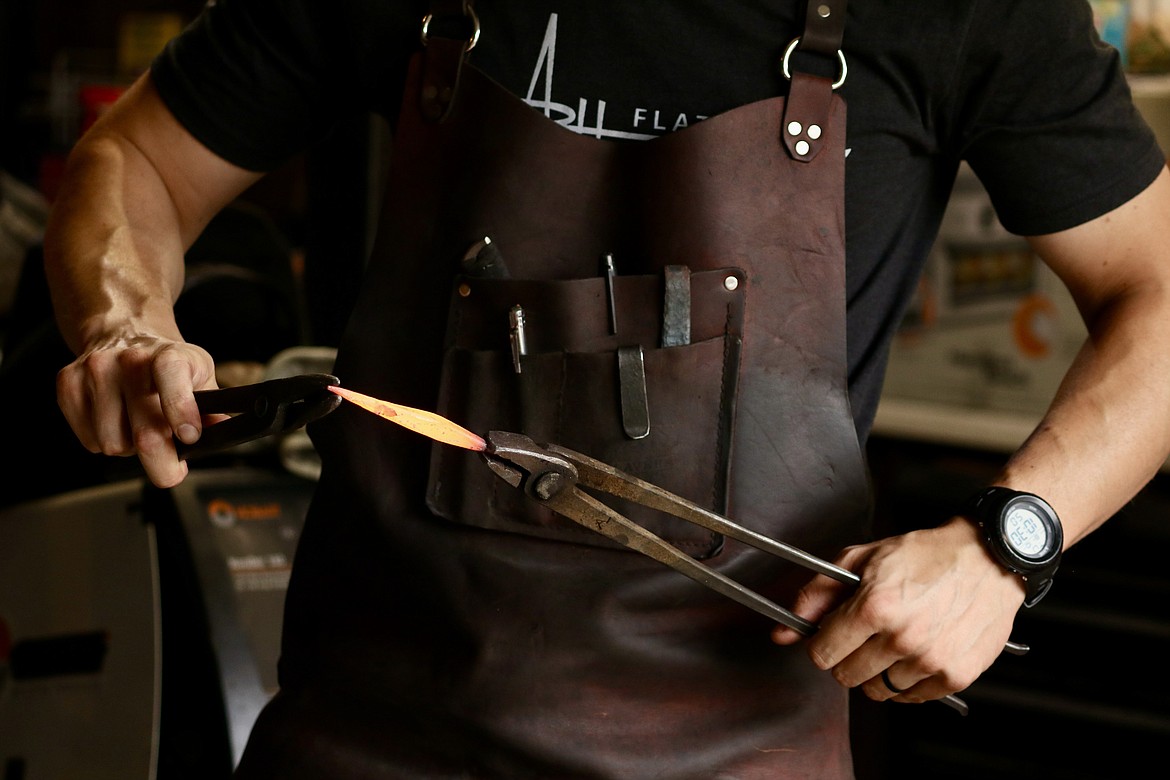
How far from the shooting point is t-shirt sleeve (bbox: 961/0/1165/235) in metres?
0.96

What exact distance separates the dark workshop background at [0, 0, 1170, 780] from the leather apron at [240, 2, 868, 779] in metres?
0.43

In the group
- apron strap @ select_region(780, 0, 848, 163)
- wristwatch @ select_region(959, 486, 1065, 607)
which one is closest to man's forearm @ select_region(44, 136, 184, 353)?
apron strap @ select_region(780, 0, 848, 163)

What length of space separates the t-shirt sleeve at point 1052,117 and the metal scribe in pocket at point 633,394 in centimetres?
36

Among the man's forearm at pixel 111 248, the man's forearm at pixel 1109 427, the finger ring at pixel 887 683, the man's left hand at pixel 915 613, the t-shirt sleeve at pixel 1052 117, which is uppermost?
the t-shirt sleeve at pixel 1052 117

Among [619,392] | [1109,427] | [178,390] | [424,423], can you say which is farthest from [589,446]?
[1109,427]

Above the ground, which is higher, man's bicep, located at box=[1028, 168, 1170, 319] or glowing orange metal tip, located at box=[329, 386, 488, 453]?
man's bicep, located at box=[1028, 168, 1170, 319]

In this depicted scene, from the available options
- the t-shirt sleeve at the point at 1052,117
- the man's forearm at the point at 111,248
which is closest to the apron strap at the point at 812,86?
the t-shirt sleeve at the point at 1052,117

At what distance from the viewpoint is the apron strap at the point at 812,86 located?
3.15 ft

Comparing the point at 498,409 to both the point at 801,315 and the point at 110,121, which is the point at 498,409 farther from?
the point at 110,121

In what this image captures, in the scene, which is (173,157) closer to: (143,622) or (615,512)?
(615,512)

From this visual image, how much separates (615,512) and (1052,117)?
19.8 inches

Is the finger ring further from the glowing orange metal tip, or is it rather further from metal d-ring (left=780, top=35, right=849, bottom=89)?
metal d-ring (left=780, top=35, right=849, bottom=89)

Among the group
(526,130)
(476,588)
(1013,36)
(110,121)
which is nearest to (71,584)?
(110,121)

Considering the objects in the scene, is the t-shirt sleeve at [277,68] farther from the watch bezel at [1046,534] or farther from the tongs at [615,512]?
the watch bezel at [1046,534]
